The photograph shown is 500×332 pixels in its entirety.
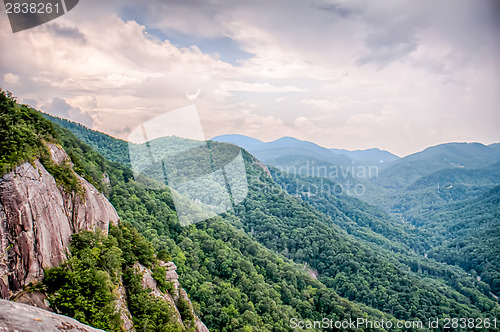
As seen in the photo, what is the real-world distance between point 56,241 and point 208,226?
37.1 meters

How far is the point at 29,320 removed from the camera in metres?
7.50

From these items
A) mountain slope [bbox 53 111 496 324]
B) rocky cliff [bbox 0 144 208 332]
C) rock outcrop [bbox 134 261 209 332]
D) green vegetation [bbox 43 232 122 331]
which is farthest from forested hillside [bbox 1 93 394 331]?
mountain slope [bbox 53 111 496 324]

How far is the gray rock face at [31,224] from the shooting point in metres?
9.68

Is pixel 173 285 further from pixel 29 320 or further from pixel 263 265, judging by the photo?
pixel 263 265

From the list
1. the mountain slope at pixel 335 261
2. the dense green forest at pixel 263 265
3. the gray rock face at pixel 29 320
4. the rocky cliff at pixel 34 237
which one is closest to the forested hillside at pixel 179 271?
the dense green forest at pixel 263 265

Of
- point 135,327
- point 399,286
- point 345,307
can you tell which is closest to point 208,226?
point 345,307

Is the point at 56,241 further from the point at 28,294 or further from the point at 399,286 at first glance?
the point at 399,286

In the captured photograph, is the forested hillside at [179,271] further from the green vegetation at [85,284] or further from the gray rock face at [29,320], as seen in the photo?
the gray rock face at [29,320]

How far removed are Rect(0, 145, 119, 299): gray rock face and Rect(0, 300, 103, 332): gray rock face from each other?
1.95 m

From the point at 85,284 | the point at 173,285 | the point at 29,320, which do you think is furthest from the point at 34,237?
the point at 173,285

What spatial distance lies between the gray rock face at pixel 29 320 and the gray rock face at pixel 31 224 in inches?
76.9

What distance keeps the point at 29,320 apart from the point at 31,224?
4.52 m

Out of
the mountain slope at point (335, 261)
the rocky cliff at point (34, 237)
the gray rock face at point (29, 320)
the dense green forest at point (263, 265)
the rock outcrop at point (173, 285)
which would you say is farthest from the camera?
the mountain slope at point (335, 261)

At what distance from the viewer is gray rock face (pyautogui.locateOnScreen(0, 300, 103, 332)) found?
709cm
